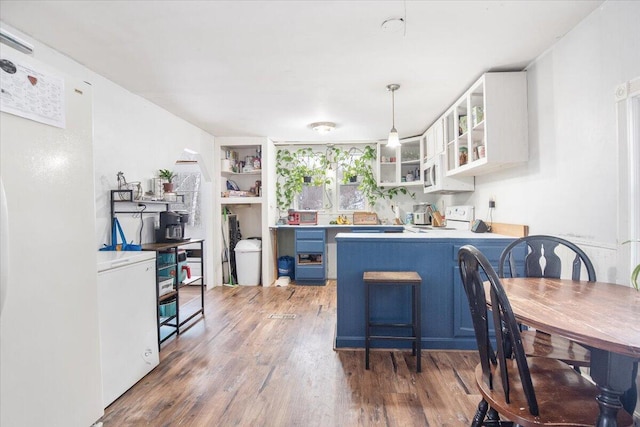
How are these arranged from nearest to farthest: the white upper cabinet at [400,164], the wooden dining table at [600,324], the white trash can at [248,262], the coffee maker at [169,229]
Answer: the wooden dining table at [600,324] → the coffee maker at [169,229] → the white trash can at [248,262] → the white upper cabinet at [400,164]

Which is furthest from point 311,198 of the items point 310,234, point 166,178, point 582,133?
point 582,133

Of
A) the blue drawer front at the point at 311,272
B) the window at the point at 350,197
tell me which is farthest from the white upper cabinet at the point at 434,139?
the blue drawer front at the point at 311,272

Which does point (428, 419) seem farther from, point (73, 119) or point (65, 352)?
point (73, 119)

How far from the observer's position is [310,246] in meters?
4.75

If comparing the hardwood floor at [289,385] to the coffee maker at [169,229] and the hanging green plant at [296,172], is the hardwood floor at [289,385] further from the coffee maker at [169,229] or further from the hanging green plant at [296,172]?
the hanging green plant at [296,172]

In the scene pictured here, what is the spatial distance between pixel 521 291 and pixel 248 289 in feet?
12.5

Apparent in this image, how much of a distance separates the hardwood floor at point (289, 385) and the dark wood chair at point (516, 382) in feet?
2.16

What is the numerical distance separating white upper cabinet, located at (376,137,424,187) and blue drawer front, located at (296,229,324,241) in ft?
4.20

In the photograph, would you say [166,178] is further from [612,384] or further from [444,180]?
[612,384]

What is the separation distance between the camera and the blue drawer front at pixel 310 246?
4.75m

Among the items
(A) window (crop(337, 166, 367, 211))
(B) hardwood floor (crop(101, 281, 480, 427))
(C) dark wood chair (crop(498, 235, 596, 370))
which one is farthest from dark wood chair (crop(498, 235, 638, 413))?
(A) window (crop(337, 166, 367, 211))

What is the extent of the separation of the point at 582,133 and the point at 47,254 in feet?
9.60

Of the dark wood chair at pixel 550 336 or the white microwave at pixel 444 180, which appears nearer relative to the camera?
the dark wood chair at pixel 550 336

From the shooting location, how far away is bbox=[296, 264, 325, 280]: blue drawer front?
474 centimetres
